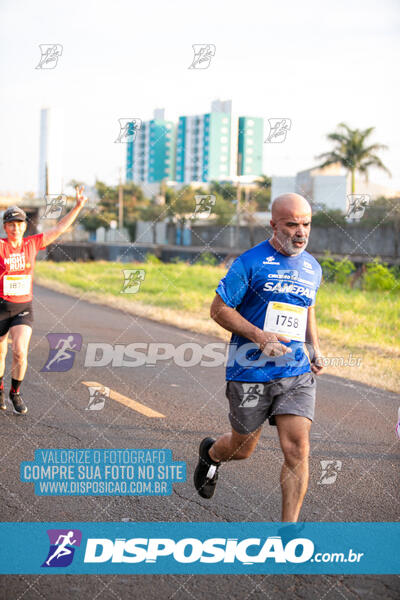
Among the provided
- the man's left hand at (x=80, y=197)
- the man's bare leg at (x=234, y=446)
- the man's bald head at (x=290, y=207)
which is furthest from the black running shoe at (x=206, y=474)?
the man's left hand at (x=80, y=197)

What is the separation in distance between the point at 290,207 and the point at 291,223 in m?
0.09

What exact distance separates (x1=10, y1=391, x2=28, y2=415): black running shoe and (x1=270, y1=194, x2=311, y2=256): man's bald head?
364cm

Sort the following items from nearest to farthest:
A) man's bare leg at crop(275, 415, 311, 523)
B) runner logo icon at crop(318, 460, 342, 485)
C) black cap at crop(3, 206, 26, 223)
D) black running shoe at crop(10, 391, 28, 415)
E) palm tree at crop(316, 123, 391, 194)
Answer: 1. man's bare leg at crop(275, 415, 311, 523)
2. runner logo icon at crop(318, 460, 342, 485)
3. black cap at crop(3, 206, 26, 223)
4. black running shoe at crop(10, 391, 28, 415)
5. palm tree at crop(316, 123, 391, 194)

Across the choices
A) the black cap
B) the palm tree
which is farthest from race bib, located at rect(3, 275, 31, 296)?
the palm tree

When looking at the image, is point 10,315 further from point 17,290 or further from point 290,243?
point 290,243

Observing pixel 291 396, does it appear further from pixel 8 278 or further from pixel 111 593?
pixel 8 278

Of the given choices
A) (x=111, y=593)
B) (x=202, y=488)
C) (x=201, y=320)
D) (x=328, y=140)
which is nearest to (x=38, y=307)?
(x=201, y=320)

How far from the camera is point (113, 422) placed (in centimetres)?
666

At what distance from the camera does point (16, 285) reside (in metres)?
6.94

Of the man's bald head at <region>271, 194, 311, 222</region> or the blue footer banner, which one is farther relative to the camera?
the man's bald head at <region>271, 194, 311, 222</region>

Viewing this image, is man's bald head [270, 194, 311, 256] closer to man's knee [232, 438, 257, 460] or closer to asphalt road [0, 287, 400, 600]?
man's knee [232, 438, 257, 460]

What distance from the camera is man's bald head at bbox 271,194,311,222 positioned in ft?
13.2

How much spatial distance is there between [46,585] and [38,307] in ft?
45.9

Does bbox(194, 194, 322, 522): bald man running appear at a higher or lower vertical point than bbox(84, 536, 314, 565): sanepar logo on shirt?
higher
